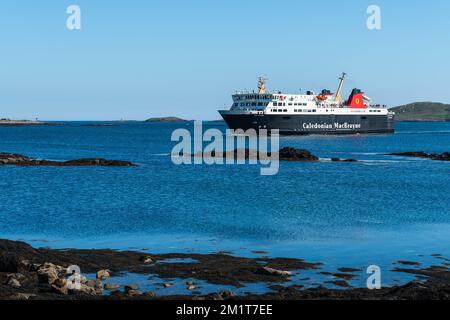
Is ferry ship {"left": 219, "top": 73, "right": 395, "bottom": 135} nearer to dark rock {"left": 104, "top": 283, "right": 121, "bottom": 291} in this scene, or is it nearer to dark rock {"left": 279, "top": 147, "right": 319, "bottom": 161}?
dark rock {"left": 279, "top": 147, "right": 319, "bottom": 161}

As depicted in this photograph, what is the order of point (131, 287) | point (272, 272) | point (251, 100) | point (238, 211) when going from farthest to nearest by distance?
point (251, 100) → point (238, 211) → point (272, 272) → point (131, 287)

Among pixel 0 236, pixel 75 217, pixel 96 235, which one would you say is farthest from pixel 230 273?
pixel 75 217

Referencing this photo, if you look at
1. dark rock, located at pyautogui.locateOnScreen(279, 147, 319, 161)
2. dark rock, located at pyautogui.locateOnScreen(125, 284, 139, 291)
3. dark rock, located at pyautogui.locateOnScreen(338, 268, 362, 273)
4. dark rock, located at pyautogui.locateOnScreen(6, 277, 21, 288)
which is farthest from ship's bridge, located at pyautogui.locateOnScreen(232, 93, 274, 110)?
dark rock, located at pyautogui.locateOnScreen(6, 277, 21, 288)

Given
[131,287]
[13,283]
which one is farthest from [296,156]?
[13,283]

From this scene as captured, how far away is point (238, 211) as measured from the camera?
115 feet

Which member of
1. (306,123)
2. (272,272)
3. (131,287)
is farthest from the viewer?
(306,123)

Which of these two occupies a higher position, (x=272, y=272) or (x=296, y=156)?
(x=296, y=156)

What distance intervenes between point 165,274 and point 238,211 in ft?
51.1

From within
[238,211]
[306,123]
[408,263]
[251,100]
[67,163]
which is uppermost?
[251,100]

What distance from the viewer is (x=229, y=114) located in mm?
116812

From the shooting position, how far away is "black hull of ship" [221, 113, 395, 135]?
11419 cm

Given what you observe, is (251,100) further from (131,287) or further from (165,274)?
(131,287)

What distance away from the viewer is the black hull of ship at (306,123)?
114188 millimetres

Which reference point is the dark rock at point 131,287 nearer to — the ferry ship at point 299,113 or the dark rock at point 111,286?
the dark rock at point 111,286
